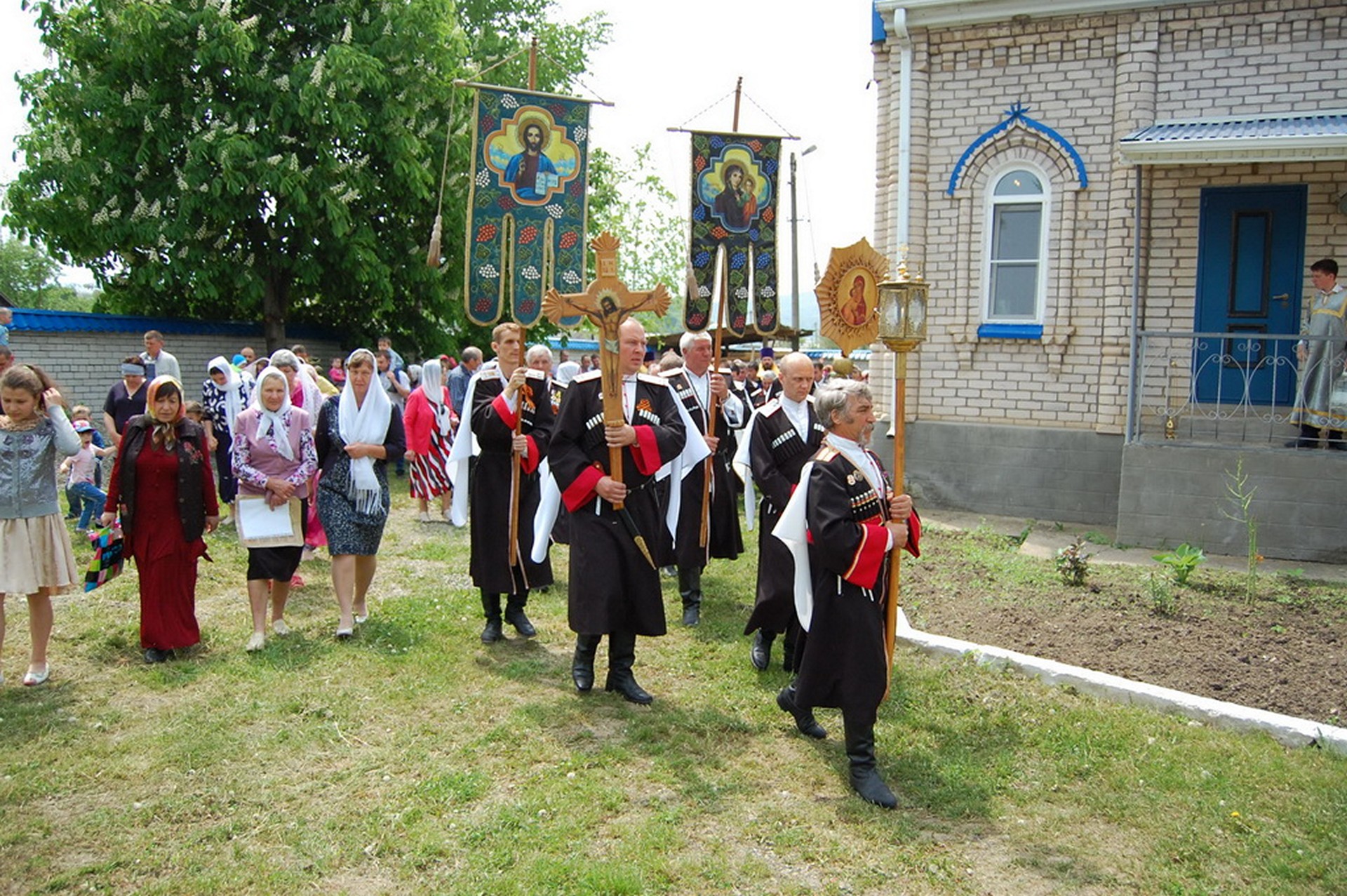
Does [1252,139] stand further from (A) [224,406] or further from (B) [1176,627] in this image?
(A) [224,406]

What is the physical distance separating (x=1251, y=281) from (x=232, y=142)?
12.8 meters

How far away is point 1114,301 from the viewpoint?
1074 centimetres

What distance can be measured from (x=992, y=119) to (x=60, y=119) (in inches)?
504

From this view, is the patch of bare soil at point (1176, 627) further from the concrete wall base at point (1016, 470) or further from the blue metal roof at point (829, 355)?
the concrete wall base at point (1016, 470)

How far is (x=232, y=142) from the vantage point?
14766 mm

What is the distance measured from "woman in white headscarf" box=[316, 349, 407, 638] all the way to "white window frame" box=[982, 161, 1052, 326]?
278 inches

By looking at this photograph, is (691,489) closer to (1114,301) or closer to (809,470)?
(809,470)

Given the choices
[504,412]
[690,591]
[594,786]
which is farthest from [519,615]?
[594,786]

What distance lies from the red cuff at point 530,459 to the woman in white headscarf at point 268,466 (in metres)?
1.34

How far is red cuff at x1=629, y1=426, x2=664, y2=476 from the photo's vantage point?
18.7 ft

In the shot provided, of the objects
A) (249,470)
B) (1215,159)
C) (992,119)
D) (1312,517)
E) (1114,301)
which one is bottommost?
(1312,517)

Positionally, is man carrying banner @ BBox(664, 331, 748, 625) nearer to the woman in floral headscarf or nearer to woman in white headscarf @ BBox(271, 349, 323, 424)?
woman in white headscarf @ BBox(271, 349, 323, 424)

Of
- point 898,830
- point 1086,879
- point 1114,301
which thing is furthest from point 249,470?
point 1114,301

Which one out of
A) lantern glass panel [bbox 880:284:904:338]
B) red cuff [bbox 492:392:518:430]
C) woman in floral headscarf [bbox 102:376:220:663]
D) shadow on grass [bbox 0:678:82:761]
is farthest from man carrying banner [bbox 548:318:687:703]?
shadow on grass [bbox 0:678:82:761]
